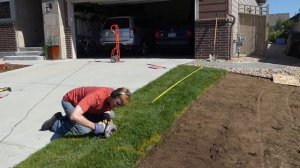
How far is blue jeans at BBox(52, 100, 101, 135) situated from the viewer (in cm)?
532

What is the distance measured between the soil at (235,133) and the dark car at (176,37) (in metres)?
6.69

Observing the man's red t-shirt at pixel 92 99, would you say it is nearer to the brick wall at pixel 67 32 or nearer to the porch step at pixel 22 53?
the brick wall at pixel 67 32

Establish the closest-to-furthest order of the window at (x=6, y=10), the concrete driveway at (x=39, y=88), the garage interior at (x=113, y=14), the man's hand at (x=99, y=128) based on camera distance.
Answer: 1. the man's hand at (x=99, y=128)
2. the concrete driveway at (x=39, y=88)
3. the window at (x=6, y=10)
4. the garage interior at (x=113, y=14)

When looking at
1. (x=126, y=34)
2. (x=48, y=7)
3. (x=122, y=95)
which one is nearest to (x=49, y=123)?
(x=122, y=95)

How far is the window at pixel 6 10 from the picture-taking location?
1563 cm

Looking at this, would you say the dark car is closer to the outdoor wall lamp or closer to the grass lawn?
the outdoor wall lamp

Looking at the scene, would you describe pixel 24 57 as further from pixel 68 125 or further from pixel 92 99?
pixel 92 99

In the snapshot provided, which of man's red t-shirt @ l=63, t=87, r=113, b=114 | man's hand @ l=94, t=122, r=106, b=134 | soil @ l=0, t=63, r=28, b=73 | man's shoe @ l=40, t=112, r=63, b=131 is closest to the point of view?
man's red t-shirt @ l=63, t=87, r=113, b=114

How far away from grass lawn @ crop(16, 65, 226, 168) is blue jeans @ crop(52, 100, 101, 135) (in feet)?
0.34

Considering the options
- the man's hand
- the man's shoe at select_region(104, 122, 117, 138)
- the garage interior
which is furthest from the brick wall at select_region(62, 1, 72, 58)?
the man's hand

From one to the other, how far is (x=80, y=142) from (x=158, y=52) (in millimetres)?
12128

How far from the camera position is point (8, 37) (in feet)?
51.7

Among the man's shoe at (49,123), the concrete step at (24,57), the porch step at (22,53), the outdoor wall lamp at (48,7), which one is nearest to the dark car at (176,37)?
the outdoor wall lamp at (48,7)

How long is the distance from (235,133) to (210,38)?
8.37 m
